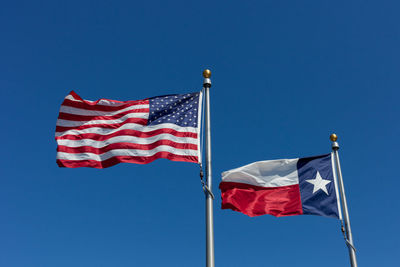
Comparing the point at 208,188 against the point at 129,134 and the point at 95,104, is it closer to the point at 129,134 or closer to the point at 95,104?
the point at 129,134

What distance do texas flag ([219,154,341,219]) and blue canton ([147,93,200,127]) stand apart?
3.16m

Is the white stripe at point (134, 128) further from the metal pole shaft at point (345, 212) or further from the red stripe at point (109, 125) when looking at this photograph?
the metal pole shaft at point (345, 212)

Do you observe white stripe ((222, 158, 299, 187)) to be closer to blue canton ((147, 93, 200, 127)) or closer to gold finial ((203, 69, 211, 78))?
blue canton ((147, 93, 200, 127))

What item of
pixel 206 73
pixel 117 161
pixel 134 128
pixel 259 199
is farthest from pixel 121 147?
pixel 259 199

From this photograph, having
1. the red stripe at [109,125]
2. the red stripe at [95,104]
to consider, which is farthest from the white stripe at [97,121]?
the red stripe at [95,104]

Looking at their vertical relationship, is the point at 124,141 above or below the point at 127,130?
below

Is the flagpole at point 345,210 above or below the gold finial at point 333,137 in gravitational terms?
below

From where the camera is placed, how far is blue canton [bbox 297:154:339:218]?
56.4 ft

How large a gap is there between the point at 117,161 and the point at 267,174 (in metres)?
6.66

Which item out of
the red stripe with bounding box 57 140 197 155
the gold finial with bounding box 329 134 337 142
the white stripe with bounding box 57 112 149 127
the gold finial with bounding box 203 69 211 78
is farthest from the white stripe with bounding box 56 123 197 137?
the gold finial with bounding box 329 134 337 142

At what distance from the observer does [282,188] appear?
17656 mm

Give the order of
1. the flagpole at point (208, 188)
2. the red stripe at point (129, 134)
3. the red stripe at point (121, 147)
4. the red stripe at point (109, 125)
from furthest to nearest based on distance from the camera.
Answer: the red stripe at point (109, 125) < the red stripe at point (129, 134) < the red stripe at point (121, 147) < the flagpole at point (208, 188)

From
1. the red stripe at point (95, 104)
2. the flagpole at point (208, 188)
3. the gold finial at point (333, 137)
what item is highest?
the red stripe at point (95, 104)

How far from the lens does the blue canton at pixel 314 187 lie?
17.2m
